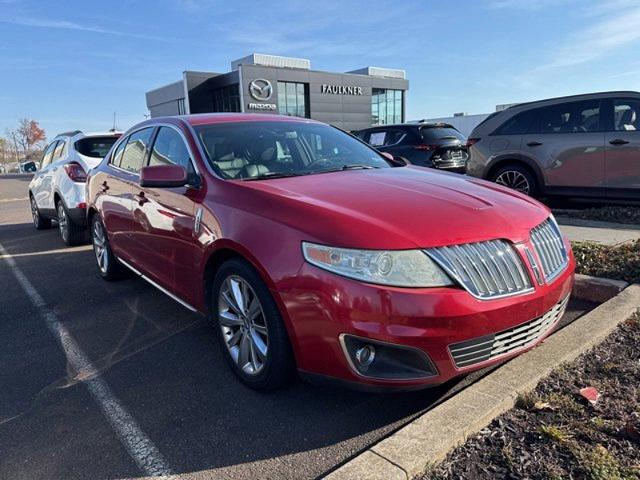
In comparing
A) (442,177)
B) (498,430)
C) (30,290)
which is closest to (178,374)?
(498,430)

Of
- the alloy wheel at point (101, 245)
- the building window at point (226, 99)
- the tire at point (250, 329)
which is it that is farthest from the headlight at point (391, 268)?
the building window at point (226, 99)

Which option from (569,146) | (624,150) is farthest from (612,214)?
(569,146)

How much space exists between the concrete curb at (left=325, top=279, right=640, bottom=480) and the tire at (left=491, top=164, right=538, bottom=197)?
467 cm

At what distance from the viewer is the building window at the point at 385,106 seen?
1981 inches

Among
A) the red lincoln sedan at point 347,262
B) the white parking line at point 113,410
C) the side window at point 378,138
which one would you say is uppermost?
the side window at point 378,138

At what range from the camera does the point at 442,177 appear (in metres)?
3.58

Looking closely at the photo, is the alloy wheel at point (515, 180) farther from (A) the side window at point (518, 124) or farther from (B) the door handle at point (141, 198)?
(B) the door handle at point (141, 198)

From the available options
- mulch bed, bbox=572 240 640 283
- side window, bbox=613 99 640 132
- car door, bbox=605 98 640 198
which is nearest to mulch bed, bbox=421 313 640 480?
mulch bed, bbox=572 240 640 283

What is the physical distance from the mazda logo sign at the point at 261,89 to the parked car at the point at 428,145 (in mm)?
31131

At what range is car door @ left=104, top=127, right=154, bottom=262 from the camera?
4406 millimetres

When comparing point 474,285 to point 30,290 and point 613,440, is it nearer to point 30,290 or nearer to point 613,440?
point 613,440

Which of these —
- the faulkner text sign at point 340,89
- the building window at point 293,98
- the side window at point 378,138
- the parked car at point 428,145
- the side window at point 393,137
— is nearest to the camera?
the parked car at point 428,145

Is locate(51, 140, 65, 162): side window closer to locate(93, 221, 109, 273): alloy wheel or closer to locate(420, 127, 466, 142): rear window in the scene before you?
locate(93, 221, 109, 273): alloy wheel

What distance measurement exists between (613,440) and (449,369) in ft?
2.55
